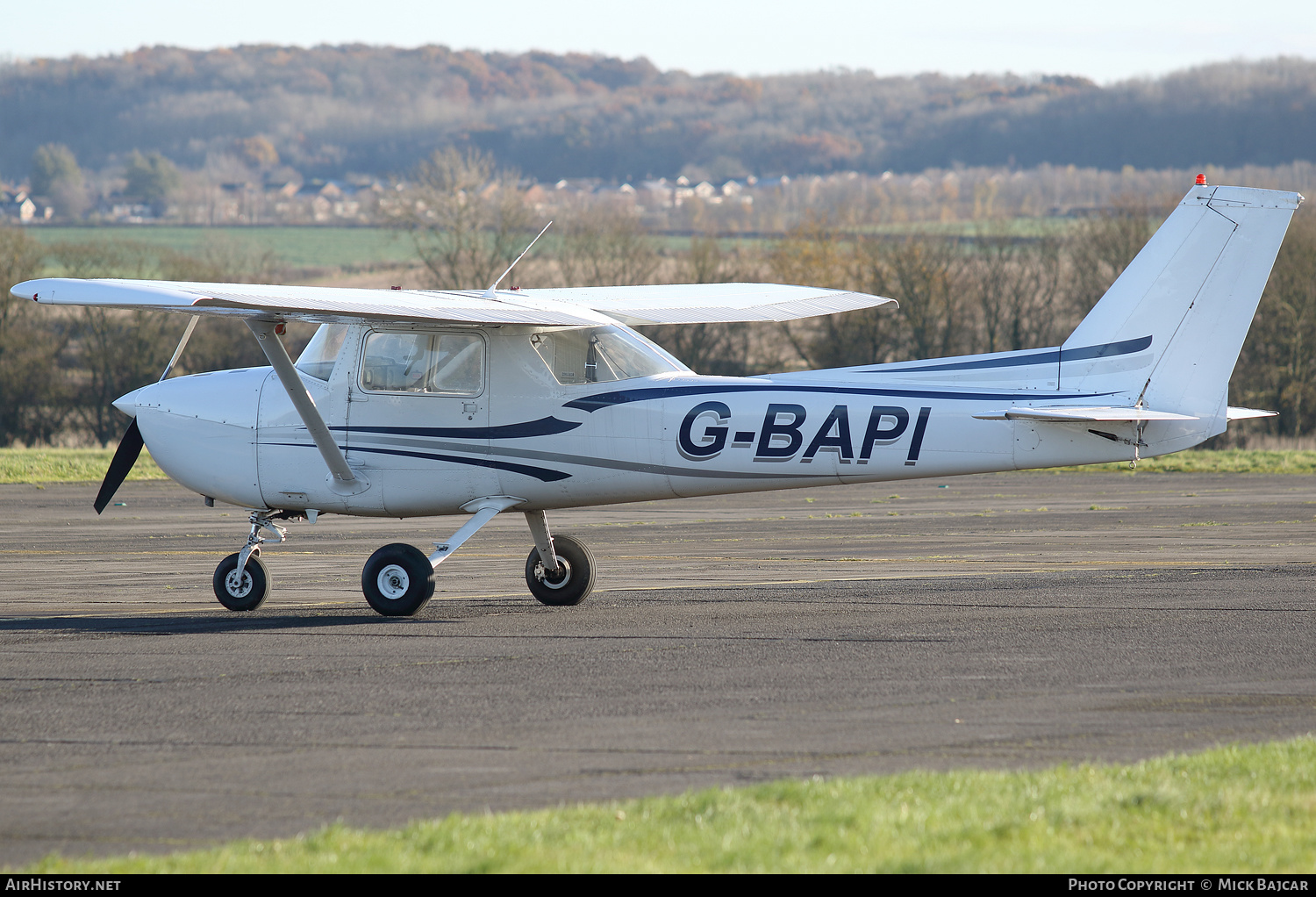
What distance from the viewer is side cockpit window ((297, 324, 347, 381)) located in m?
13.1

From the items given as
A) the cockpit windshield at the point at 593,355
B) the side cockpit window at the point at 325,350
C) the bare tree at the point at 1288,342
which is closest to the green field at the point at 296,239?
the bare tree at the point at 1288,342

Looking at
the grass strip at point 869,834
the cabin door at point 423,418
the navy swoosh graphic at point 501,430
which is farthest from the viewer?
the cabin door at point 423,418

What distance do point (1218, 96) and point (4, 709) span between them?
147305mm

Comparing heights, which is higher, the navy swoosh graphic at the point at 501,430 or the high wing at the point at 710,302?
the high wing at the point at 710,302

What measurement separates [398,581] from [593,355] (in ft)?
8.64

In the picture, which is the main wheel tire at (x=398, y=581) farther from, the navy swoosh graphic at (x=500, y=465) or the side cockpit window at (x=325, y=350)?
the side cockpit window at (x=325, y=350)

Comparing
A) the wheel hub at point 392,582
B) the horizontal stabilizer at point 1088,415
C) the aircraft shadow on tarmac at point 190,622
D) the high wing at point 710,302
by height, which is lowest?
the aircraft shadow on tarmac at point 190,622

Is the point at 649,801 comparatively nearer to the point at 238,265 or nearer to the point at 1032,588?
the point at 1032,588

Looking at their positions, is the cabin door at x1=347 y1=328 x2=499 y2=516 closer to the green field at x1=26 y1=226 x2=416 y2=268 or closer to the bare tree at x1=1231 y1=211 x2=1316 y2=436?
the bare tree at x1=1231 y1=211 x2=1316 y2=436

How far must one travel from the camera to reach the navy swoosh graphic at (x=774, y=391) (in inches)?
470

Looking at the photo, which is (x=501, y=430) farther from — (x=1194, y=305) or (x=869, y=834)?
(x=869, y=834)

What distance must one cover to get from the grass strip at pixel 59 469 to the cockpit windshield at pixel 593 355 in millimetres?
19272

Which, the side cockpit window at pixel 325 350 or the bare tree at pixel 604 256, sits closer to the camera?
the side cockpit window at pixel 325 350

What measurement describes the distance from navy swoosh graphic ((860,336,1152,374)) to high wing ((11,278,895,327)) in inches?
67.2
